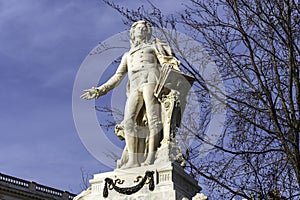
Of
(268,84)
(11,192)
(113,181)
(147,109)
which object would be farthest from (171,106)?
(11,192)

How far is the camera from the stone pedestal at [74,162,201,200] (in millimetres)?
8391

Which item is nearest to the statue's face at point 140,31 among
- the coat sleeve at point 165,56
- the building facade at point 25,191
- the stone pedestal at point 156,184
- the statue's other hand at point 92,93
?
the coat sleeve at point 165,56

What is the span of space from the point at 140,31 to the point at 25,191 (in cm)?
2207

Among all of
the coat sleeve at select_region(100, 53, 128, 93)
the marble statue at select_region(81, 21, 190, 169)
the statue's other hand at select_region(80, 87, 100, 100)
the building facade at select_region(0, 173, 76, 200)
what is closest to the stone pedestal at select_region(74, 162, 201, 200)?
the marble statue at select_region(81, 21, 190, 169)

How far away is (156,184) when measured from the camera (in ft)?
27.9

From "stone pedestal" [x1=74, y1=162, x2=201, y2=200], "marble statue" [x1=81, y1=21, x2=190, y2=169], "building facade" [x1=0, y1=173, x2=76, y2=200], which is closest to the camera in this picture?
"stone pedestal" [x1=74, y1=162, x2=201, y2=200]

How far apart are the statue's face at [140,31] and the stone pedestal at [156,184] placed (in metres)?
2.59

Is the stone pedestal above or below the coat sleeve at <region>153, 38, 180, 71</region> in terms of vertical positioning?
below

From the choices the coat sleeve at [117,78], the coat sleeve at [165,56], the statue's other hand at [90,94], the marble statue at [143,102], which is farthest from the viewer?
the coat sleeve at [117,78]

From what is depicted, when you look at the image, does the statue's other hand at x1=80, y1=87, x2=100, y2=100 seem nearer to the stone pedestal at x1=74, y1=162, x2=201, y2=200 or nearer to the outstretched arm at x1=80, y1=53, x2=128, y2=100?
the outstretched arm at x1=80, y1=53, x2=128, y2=100

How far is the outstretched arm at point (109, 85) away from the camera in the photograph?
33.1 ft

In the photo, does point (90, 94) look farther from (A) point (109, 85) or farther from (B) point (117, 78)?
(B) point (117, 78)

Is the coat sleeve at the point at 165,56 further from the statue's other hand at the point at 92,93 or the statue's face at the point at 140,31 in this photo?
the statue's other hand at the point at 92,93

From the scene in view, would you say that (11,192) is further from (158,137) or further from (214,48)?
(158,137)
